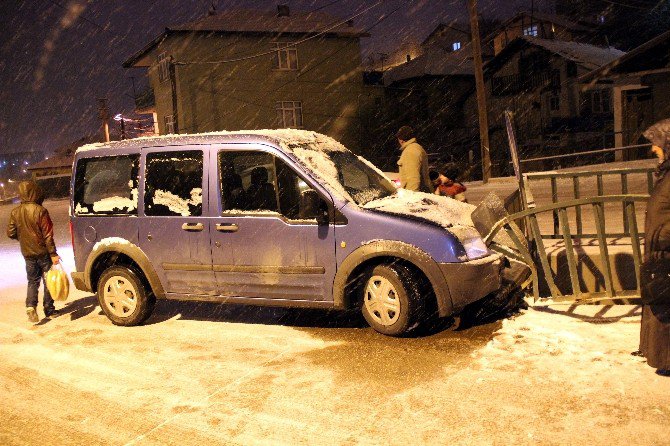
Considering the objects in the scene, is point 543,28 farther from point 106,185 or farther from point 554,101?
point 106,185

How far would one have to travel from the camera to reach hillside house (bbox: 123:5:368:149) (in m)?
36.4

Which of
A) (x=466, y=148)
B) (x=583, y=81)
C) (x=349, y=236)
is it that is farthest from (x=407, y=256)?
(x=466, y=148)

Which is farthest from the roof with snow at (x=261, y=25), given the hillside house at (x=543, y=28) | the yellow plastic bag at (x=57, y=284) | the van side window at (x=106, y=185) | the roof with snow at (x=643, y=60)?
the yellow plastic bag at (x=57, y=284)

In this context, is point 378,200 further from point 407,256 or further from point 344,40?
point 344,40

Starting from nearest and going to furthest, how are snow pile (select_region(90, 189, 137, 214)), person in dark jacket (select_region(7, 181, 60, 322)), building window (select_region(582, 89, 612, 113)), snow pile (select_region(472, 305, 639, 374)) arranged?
snow pile (select_region(472, 305, 639, 374)) < snow pile (select_region(90, 189, 137, 214)) < person in dark jacket (select_region(7, 181, 60, 322)) < building window (select_region(582, 89, 612, 113))

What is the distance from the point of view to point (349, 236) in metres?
6.01

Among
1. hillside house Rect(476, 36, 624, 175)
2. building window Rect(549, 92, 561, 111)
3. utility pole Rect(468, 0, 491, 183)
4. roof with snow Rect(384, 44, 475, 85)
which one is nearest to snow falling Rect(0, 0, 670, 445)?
utility pole Rect(468, 0, 491, 183)

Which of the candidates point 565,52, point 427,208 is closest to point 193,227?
point 427,208

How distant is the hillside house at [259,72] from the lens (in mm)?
36438

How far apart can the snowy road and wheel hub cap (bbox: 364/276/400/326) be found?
213 mm

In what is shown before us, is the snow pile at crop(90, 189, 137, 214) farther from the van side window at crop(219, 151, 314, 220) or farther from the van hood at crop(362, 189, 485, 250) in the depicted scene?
the van hood at crop(362, 189, 485, 250)

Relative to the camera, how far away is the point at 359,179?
6855 mm

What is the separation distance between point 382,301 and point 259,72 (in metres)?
34.0

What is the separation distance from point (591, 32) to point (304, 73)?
35004 millimetres
